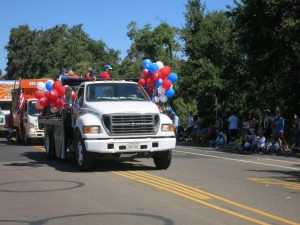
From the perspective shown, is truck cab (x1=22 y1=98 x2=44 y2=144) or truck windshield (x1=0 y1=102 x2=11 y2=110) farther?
truck windshield (x1=0 y1=102 x2=11 y2=110)

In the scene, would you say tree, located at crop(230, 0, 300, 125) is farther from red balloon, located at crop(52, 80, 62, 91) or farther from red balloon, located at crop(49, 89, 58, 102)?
red balloon, located at crop(49, 89, 58, 102)

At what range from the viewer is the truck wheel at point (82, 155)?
1297 cm

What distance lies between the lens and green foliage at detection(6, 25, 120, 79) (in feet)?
210

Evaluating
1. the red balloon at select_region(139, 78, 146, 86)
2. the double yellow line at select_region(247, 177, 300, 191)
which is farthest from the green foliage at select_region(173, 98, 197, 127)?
the double yellow line at select_region(247, 177, 300, 191)

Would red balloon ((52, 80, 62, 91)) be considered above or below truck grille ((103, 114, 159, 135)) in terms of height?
above

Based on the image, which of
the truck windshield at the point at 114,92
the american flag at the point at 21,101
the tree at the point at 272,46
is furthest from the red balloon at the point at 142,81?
the american flag at the point at 21,101

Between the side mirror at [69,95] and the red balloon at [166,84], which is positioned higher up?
the red balloon at [166,84]

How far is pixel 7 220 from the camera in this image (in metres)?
7.77

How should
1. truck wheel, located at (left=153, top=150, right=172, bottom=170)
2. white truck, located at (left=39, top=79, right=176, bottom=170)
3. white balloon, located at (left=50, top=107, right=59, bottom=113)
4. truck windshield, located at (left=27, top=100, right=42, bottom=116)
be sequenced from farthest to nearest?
truck windshield, located at (left=27, top=100, right=42, bottom=116) → white balloon, located at (left=50, top=107, right=59, bottom=113) → truck wheel, located at (left=153, top=150, right=172, bottom=170) → white truck, located at (left=39, top=79, right=176, bottom=170)

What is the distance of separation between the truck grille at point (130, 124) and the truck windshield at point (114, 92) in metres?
1.18

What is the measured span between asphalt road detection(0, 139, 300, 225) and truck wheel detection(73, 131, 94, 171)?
0.73 feet

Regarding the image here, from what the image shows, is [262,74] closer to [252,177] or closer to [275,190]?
[252,177]

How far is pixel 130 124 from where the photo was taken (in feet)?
42.1

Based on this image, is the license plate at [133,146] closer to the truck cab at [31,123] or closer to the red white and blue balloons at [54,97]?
the red white and blue balloons at [54,97]
